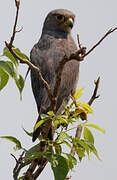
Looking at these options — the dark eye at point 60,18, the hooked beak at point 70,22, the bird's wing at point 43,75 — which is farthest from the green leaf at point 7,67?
the dark eye at point 60,18

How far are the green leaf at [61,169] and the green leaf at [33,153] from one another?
11 cm

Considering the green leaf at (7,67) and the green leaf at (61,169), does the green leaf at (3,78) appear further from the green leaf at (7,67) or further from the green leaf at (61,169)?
the green leaf at (61,169)

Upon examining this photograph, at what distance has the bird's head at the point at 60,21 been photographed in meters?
3.85

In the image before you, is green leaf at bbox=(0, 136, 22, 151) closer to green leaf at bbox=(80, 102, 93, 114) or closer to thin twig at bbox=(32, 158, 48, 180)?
thin twig at bbox=(32, 158, 48, 180)

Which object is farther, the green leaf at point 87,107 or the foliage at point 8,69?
the green leaf at point 87,107

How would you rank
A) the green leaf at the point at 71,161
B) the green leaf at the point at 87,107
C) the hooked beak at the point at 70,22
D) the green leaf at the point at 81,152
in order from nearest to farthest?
the green leaf at the point at 71,161 < the green leaf at the point at 81,152 < the green leaf at the point at 87,107 < the hooked beak at the point at 70,22

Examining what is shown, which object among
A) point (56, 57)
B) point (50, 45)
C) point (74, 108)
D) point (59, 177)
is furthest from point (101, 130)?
point (50, 45)

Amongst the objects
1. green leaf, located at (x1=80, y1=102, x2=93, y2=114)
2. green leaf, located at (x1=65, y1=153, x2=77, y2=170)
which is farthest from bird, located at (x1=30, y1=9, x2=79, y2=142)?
green leaf, located at (x1=65, y1=153, x2=77, y2=170)

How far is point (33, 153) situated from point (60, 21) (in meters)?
2.15

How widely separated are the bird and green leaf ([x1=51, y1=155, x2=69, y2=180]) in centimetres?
71

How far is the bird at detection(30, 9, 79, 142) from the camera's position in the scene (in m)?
3.01

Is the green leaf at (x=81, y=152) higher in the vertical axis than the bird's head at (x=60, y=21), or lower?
lower

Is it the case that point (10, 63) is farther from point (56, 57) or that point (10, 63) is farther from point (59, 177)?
point (56, 57)

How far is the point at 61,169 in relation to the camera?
2.01 m
